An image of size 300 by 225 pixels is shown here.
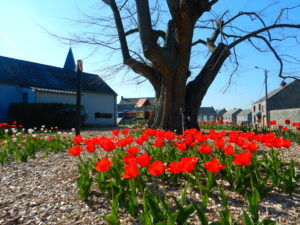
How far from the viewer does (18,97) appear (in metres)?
17.5

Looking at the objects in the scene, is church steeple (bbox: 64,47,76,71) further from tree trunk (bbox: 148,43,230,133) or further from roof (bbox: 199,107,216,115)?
roof (bbox: 199,107,216,115)

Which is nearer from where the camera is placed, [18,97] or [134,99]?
[18,97]

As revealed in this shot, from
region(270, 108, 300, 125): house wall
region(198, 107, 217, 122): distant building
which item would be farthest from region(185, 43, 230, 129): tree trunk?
region(198, 107, 217, 122): distant building

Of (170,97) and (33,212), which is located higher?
(170,97)

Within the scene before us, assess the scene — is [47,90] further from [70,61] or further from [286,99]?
[286,99]

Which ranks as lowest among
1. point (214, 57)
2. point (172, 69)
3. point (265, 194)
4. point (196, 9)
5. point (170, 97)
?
point (265, 194)

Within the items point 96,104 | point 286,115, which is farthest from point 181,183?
point 286,115

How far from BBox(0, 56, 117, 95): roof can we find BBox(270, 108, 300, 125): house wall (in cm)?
1863

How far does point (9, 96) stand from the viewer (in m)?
17.0

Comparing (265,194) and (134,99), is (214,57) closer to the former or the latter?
(265,194)

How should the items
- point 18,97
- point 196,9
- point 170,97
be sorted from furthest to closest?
point 18,97, point 170,97, point 196,9

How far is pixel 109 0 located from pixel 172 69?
352 cm

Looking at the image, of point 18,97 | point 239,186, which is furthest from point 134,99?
point 239,186

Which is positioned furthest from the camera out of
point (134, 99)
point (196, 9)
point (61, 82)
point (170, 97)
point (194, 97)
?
point (134, 99)
